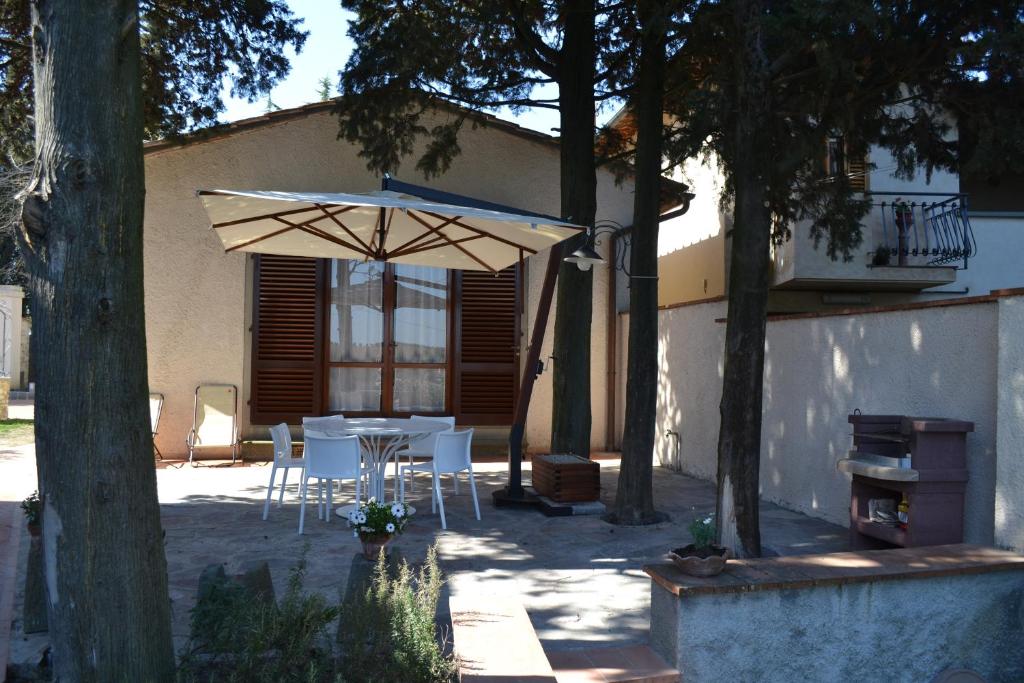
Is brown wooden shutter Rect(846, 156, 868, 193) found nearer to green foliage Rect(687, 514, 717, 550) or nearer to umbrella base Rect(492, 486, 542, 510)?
umbrella base Rect(492, 486, 542, 510)

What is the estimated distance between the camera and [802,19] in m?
4.91

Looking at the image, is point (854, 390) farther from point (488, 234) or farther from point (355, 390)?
point (355, 390)

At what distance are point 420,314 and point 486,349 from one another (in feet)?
3.13

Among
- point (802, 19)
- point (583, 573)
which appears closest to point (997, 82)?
point (802, 19)

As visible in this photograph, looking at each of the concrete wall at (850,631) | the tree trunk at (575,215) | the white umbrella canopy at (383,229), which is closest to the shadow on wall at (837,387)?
the concrete wall at (850,631)

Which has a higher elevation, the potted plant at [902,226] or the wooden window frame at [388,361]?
the potted plant at [902,226]

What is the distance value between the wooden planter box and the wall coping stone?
10.3 ft

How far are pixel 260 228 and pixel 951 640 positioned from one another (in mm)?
5790

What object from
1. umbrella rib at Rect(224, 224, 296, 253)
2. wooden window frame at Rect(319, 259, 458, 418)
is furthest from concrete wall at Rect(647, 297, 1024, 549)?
umbrella rib at Rect(224, 224, 296, 253)

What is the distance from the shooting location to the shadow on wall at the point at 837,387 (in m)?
4.90

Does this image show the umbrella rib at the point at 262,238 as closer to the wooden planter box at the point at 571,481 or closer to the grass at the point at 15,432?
the wooden planter box at the point at 571,481

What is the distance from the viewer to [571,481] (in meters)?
6.96

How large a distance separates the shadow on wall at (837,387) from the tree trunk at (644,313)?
1.36 metres

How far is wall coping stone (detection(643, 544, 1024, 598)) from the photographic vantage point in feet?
11.3
